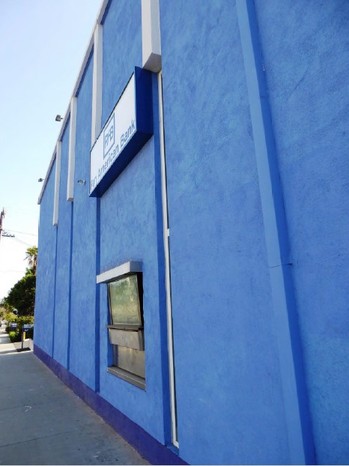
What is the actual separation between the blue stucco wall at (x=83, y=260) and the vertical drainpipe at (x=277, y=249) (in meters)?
5.06

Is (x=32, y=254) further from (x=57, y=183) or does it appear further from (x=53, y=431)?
(x=53, y=431)

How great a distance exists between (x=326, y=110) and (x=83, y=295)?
7.06 m

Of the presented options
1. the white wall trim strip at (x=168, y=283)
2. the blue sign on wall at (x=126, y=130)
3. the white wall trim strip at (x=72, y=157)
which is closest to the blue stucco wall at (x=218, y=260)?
the white wall trim strip at (x=168, y=283)

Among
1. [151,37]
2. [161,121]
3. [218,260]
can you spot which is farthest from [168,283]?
[151,37]

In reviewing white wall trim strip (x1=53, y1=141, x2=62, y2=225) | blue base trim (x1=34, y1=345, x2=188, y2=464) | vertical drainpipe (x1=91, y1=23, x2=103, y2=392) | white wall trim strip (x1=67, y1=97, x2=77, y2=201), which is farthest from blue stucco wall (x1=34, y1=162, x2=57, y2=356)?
vertical drainpipe (x1=91, y1=23, x2=103, y2=392)

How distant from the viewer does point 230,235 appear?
3010mm

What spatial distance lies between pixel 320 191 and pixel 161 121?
3.16 m

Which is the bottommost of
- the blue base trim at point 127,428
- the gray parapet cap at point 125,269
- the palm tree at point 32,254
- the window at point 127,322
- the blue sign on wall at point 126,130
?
the blue base trim at point 127,428

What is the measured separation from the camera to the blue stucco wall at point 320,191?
6.56ft

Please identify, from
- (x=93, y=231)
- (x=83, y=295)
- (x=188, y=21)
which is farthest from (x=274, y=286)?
(x=83, y=295)

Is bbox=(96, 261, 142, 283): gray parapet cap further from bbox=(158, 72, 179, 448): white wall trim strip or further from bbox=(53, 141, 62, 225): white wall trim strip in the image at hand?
bbox=(53, 141, 62, 225): white wall trim strip

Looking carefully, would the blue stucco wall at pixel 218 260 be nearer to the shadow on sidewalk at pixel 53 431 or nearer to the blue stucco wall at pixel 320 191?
the blue stucco wall at pixel 320 191

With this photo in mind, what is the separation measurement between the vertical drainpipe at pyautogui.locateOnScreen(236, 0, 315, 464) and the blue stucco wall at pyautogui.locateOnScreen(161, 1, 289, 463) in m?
0.17

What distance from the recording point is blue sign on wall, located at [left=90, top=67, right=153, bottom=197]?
4.84 m
